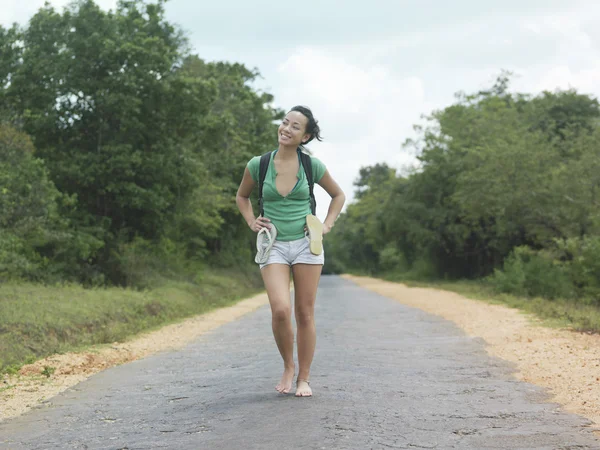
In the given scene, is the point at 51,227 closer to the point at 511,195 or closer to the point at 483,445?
the point at 483,445

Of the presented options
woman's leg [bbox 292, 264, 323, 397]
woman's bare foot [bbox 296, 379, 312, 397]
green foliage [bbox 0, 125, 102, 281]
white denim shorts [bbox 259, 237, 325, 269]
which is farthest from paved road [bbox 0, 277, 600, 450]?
green foliage [bbox 0, 125, 102, 281]

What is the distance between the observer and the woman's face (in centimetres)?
577

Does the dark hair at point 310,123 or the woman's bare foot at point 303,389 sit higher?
the dark hair at point 310,123

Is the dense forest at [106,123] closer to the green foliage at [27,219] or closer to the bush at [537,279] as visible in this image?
the green foliage at [27,219]

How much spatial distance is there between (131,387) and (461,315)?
1110 centimetres

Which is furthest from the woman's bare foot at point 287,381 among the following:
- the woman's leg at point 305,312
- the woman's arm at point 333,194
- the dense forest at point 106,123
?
the dense forest at point 106,123

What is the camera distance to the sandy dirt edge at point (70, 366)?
21.3ft

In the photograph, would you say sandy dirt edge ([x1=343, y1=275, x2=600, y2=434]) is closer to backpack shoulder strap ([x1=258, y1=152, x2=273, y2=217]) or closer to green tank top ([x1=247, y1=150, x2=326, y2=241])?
green tank top ([x1=247, y1=150, x2=326, y2=241])

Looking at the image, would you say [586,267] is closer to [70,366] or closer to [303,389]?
[70,366]

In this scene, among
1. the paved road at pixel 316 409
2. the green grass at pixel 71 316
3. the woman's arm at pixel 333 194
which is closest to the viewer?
the paved road at pixel 316 409

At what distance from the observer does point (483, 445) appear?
4184 mm

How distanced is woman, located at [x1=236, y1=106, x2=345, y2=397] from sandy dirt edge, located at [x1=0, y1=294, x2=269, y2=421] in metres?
2.11

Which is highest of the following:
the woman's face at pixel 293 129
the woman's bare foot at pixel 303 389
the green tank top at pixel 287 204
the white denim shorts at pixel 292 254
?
the woman's face at pixel 293 129

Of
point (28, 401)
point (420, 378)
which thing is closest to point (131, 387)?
point (28, 401)
